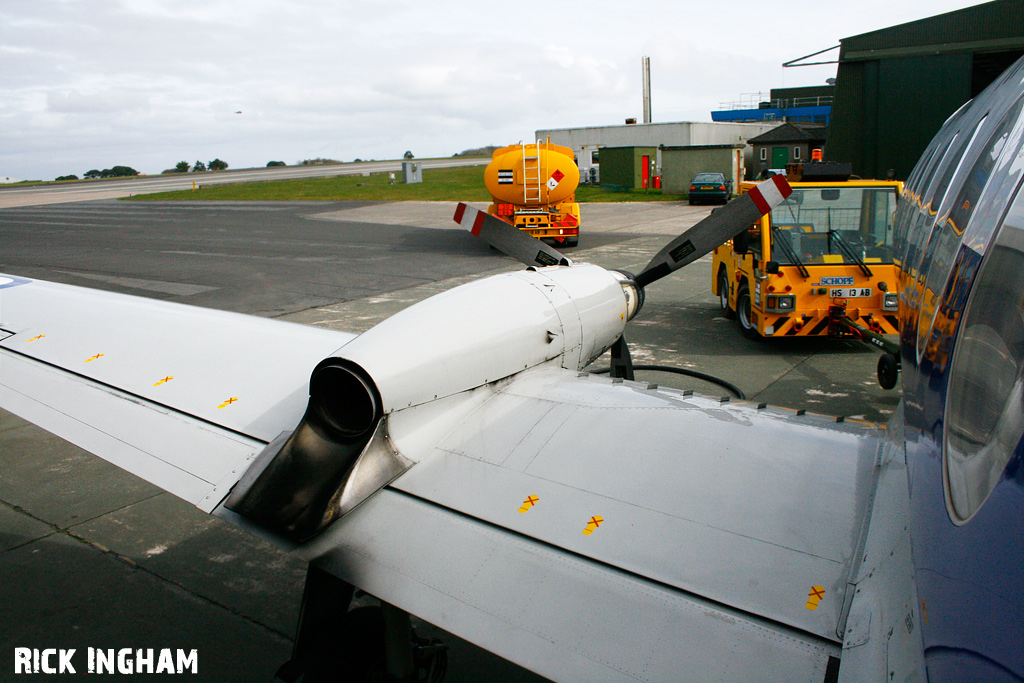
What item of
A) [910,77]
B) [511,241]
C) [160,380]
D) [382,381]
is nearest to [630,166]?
[910,77]

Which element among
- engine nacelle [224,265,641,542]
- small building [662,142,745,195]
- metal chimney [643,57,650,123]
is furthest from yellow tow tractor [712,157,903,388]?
metal chimney [643,57,650,123]

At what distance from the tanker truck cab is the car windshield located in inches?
0.5

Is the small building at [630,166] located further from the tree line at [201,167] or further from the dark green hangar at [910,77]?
the tree line at [201,167]

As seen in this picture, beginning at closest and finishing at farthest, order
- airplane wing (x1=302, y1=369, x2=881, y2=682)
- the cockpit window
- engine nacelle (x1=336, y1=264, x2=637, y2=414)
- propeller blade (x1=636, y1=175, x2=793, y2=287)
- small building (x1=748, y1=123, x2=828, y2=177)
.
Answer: the cockpit window, airplane wing (x1=302, y1=369, x2=881, y2=682), engine nacelle (x1=336, y1=264, x2=637, y2=414), propeller blade (x1=636, y1=175, x2=793, y2=287), small building (x1=748, y1=123, x2=828, y2=177)

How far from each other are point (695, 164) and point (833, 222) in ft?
86.8

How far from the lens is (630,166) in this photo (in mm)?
39219

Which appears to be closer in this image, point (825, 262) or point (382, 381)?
point (382, 381)

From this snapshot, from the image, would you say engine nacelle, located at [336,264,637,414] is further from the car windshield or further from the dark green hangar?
the dark green hangar

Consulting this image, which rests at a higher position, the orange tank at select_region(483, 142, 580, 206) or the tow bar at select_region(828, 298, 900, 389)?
the orange tank at select_region(483, 142, 580, 206)

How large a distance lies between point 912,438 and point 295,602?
353cm

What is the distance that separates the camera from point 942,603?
5.19 feet

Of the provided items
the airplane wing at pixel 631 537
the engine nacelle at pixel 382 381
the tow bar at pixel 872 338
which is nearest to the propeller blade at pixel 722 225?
the engine nacelle at pixel 382 381

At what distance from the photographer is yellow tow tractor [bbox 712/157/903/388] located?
8.59 meters

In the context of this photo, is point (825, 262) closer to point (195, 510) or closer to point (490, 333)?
point (490, 333)
